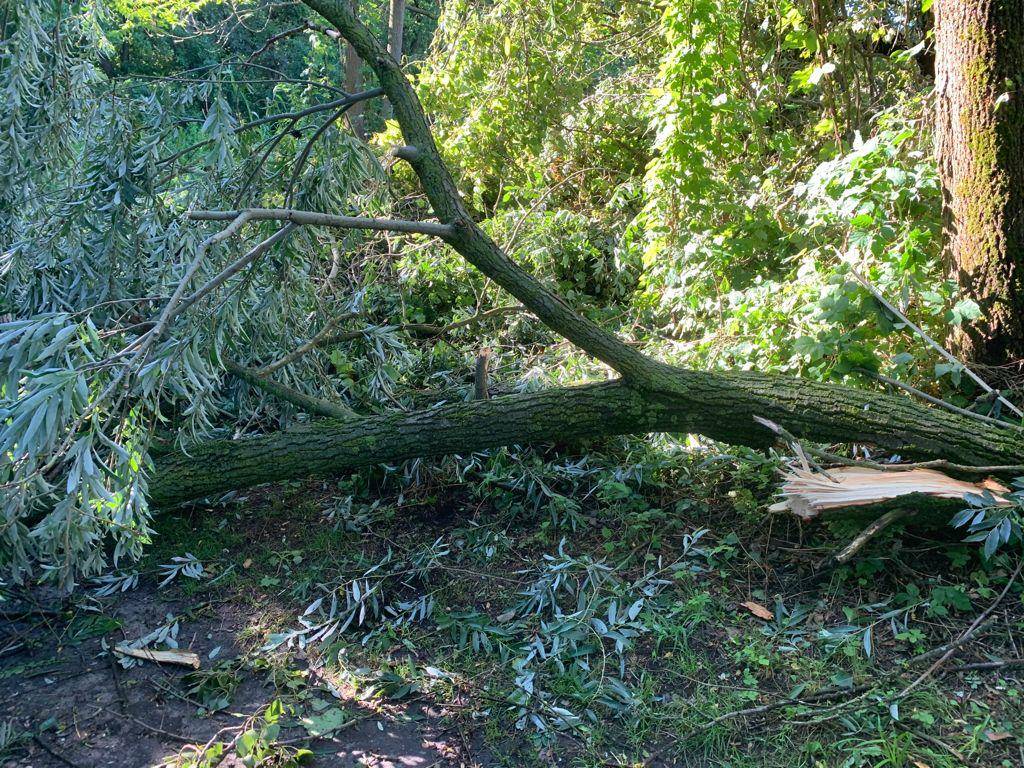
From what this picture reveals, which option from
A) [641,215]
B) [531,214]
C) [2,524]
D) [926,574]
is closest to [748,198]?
[641,215]

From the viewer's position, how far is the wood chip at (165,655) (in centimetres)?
298

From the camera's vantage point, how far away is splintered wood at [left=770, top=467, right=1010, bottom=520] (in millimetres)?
2867

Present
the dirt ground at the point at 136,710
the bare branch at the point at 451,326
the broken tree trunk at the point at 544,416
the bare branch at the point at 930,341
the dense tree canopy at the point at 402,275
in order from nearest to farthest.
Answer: the dirt ground at the point at 136,710, the dense tree canopy at the point at 402,275, the broken tree trunk at the point at 544,416, the bare branch at the point at 930,341, the bare branch at the point at 451,326

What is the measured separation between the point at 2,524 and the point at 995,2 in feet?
13.7

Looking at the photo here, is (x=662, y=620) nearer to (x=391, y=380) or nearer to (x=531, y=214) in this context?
(x=391, y=380)

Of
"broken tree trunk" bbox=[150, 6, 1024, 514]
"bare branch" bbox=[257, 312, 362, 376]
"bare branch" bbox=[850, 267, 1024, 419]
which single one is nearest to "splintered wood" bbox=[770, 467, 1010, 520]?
"broken tree trunk" bbox=[150, 6, 1024, 514]

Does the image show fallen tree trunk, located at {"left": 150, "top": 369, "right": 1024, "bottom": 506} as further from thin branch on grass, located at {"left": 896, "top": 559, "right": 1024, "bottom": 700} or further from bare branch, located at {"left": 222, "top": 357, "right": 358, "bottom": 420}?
thin branch on grass, located at {"left": 896, "top": 559, "right": 1024, "bottom": 700}

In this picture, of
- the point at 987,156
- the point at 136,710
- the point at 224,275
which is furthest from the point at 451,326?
the point at 987,156

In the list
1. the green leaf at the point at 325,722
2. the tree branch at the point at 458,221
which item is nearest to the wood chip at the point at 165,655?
the green leaf at the point at 325,722

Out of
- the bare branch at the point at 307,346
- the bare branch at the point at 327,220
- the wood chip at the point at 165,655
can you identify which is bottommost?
the wood chip at the point at 165,655

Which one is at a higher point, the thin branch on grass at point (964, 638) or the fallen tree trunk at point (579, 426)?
the fallen tree trunk at point (579, 426)

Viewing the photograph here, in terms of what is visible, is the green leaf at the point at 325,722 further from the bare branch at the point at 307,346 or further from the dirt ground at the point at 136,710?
the bare branch at the point at 307,346

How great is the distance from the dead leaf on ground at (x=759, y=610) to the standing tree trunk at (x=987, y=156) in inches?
59.9

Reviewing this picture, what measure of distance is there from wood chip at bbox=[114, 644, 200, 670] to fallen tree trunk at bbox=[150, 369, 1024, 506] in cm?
61
